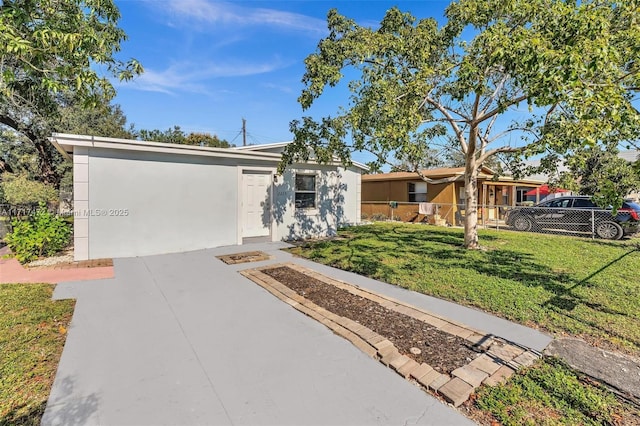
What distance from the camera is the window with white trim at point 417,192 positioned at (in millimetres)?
16875

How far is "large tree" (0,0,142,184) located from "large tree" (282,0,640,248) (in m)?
3.86

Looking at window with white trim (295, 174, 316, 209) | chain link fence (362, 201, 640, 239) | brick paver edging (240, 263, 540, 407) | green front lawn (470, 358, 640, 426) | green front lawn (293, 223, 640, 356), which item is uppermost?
window with white trim (295, 174, 316, 209)

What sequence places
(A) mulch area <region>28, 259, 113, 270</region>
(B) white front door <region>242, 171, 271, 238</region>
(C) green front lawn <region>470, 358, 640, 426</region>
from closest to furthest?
(C) green front lawn <region>470, 358, 640, 426</region> → (A) mulch area <region>28, 259, 113, 270</region> → (B) white front door <region>242, 171, 271, 238</region>

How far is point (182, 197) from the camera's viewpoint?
7.69 meters

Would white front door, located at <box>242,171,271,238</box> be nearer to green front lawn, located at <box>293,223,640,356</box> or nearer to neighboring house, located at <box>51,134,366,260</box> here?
neighboring house, located at <box>51,134,366,260</box>

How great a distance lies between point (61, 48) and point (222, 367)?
4.06 m

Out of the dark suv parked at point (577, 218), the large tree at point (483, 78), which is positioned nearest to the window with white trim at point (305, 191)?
the large tree at point (483, 78)

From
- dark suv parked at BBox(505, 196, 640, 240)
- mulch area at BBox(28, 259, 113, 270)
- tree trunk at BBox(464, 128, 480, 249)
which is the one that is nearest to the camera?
mulch area at BBox(28, 259, 113, 270)

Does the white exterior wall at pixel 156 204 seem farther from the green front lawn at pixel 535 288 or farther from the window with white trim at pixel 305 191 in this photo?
the green front lawn at pixel 535 288

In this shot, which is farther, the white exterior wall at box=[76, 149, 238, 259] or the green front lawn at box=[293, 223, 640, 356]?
the white exterior wall at box=[76, 149, 238, 259]

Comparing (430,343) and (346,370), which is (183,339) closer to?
(346,370)

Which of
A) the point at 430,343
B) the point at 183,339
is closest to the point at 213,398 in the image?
the point at 183,339

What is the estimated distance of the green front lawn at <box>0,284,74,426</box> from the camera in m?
2.25

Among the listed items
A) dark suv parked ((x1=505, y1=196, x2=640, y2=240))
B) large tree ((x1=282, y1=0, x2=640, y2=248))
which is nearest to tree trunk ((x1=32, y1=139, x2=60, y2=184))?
large tree ((x1=282, y1=0, x2=640, y2=248))
